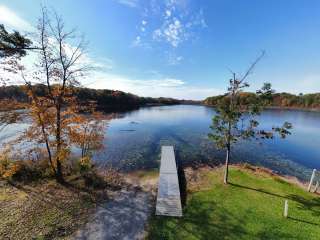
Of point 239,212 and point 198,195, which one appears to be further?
point 198,195

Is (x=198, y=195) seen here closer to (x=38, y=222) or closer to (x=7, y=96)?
(x=38, y=222)

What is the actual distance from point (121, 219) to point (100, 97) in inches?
2909

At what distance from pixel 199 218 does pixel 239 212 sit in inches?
86.2

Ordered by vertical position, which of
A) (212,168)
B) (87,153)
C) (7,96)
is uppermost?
(7,96)

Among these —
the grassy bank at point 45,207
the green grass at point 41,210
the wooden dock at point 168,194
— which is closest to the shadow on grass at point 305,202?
the wooden dock at point 168,194

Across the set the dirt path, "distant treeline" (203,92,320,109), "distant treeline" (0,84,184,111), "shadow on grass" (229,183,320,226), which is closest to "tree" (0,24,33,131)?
"distant treeline" (0,84,184,111)

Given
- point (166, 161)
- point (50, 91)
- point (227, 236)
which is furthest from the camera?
point (166, 161)

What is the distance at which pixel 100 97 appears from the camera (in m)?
77.8

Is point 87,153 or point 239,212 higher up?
point 87,153

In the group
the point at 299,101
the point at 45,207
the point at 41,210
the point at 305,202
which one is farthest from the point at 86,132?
the point at 299,101

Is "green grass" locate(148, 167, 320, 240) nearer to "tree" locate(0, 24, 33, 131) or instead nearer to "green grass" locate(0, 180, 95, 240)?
"green grass" locate(0, 180, 95, 240)

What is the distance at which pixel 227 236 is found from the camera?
784 cm

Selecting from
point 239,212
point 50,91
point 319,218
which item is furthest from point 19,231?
point 319,218

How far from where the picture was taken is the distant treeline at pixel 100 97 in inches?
450
